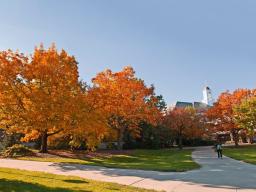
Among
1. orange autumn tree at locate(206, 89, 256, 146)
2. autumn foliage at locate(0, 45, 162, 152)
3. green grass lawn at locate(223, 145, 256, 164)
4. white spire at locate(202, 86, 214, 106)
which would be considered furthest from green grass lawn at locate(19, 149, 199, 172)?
white spire at locate(202, 86, 214, 106)

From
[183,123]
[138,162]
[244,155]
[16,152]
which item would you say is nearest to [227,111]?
[183,123]

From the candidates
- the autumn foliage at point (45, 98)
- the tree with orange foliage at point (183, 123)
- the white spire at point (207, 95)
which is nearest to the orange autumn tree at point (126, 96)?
the autumn foliage at point (45, 98)

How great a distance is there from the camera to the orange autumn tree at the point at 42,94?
23.5 m

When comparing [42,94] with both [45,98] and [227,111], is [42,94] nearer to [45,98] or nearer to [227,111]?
[45,98]

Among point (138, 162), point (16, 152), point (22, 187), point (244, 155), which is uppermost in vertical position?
point (16, 152)

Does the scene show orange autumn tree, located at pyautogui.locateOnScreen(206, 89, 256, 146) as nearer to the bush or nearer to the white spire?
the bush

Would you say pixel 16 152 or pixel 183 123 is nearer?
pixel 16 152

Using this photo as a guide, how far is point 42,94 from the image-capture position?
2348 cm

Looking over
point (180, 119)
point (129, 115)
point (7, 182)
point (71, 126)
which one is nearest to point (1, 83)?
point (71, 126)

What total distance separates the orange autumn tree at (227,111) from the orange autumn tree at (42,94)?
109 feet

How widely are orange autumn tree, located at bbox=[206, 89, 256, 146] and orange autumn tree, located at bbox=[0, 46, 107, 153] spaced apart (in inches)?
1304

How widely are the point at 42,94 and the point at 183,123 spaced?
108 feet

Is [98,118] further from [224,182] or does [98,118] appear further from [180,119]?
[180,119]

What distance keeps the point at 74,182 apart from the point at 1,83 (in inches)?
520
